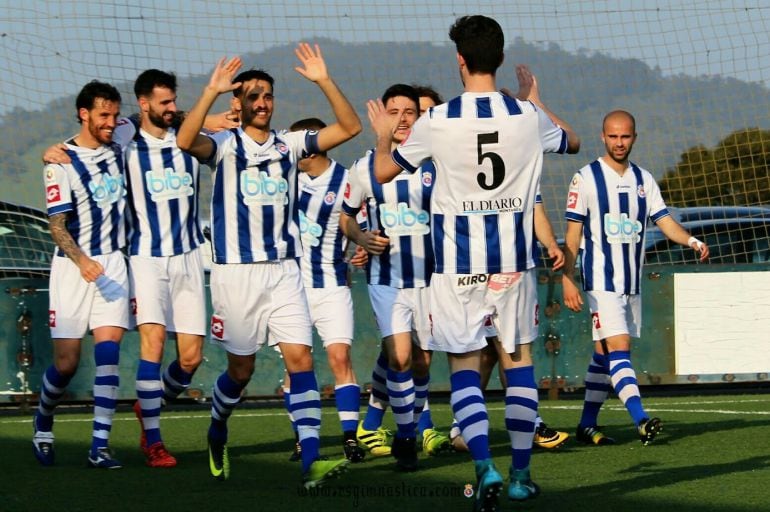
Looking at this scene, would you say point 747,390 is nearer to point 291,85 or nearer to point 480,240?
point 291,85

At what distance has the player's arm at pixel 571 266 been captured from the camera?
9.05 metres

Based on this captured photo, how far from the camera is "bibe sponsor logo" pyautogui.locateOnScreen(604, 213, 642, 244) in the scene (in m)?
9.66

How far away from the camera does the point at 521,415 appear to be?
22.5ft

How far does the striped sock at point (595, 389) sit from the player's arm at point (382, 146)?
3.22 meters

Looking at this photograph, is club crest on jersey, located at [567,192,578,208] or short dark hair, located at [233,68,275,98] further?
club crest on jersey, located at [567,192,578,208]

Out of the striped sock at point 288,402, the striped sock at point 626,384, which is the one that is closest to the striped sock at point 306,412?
the striped sock at point 288,402

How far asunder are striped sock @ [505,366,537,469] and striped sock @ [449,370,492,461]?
0.41 feet

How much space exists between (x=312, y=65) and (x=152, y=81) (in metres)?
1.72

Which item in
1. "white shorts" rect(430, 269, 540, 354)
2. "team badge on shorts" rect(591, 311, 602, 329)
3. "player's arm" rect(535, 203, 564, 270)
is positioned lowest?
"team badge on shorts" rect(591, 311, 602, 329)

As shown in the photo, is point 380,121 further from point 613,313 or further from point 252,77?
point 613,313

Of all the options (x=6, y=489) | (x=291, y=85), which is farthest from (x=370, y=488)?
(x=291, y=85)

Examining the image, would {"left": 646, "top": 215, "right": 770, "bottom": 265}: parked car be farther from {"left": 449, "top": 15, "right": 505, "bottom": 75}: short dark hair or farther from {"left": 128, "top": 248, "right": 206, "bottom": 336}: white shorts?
{"left": 449, "top": 15, "right": 505, "bottom": 75}: short dark hair

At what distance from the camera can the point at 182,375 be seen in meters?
9.45

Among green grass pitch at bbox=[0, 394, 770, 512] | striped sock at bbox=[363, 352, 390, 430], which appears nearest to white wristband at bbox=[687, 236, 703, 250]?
green grass pitch at bbox=[0, 394, 770, 512]
